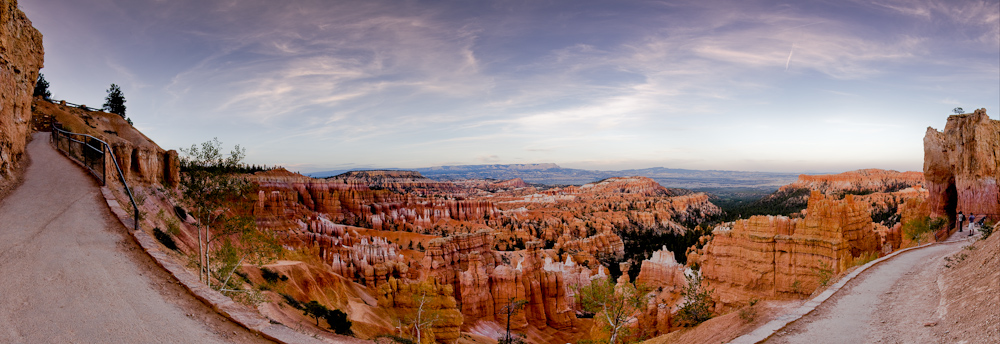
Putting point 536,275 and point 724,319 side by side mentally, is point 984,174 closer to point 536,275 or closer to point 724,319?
point 724,319

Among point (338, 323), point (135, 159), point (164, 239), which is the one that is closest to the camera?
point (164, 239)

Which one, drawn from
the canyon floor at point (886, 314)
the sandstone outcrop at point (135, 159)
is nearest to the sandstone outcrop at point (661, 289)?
the canyon floor at point (886, 314)

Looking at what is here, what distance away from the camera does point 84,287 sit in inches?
354

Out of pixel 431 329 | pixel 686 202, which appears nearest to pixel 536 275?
pixel 431 329

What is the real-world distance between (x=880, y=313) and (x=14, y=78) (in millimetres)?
30324

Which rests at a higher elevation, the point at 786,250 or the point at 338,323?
the point at 786,250

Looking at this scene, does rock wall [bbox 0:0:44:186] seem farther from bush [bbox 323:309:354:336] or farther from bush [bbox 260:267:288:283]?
bush [bbox 323:309:354:336]

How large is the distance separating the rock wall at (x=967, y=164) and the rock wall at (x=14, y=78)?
157 feet

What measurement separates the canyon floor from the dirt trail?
12549 mm

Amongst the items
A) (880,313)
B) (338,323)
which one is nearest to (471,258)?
(338,323)

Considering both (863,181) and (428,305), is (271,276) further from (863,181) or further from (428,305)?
(863,181)

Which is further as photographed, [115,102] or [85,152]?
[115,102]

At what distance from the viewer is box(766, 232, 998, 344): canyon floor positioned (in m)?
8.38

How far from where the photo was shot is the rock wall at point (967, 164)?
2508 cm
